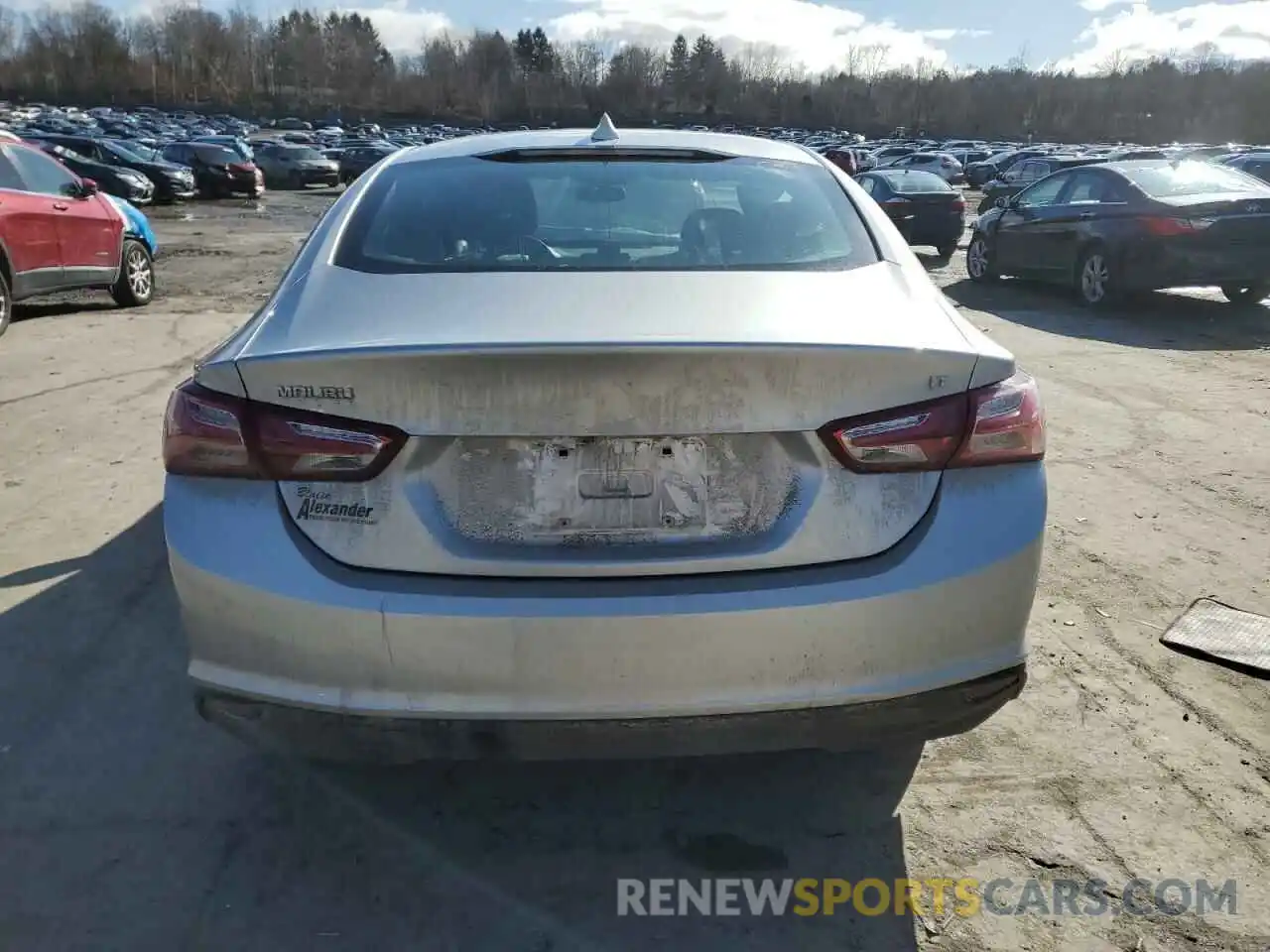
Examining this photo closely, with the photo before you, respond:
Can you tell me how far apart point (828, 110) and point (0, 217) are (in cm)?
10499

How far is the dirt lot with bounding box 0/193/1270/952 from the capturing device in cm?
221

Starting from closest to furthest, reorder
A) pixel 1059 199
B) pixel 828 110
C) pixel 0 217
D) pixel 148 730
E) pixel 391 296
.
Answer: pixel 391 296 → pixel 148 730 → pixel 0 217 → pixel 1059 199 → pixel 828 110

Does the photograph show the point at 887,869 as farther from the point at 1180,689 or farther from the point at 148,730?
the point at 148,730

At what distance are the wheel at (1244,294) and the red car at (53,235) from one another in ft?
38.1

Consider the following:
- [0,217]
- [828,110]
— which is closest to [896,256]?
[0,217]

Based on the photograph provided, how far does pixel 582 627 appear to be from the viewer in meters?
1.94

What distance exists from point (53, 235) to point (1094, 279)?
10.6 metres

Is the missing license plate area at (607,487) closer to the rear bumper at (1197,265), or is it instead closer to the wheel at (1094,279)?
the rear bumper at (1197,265)

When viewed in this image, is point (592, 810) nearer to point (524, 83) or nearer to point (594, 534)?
point (594, 534)

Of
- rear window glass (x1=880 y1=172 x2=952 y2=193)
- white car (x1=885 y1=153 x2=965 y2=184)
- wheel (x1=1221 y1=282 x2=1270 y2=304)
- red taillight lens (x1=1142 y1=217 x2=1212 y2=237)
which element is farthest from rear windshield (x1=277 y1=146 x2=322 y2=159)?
wheel (x1=1221 y1=282 x2=1270 y2=304)

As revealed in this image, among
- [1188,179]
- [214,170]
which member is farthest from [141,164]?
[1188,179]

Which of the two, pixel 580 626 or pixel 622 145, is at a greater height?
pixel 622 145

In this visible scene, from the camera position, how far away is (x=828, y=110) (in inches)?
4102

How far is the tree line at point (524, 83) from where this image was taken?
92875 mm
